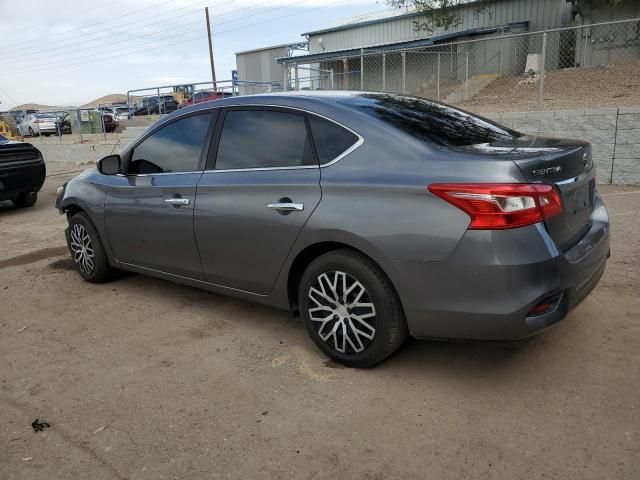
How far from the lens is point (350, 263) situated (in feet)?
10.5

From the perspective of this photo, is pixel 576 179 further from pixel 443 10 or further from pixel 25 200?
pixel 443 10

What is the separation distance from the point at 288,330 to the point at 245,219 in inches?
→ 36.5

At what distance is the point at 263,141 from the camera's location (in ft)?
12.4

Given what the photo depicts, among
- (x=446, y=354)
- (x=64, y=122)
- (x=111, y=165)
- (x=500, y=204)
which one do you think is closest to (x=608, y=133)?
(x=446, y=354)

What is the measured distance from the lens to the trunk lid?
113 inches

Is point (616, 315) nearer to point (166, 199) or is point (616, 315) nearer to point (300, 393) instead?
point (300, 393)

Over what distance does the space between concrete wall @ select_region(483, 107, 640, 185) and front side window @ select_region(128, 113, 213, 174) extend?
654 cm

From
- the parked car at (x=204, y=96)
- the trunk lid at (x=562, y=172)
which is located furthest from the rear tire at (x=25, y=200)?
Answer: the trunk lid at (x=562, y=172)

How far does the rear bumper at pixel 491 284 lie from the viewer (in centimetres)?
274

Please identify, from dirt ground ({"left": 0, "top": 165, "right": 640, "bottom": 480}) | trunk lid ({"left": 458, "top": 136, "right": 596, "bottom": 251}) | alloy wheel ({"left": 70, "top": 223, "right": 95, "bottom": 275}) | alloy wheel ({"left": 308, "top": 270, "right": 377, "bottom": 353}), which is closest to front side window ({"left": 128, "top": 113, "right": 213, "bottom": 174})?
alloy wheel ({"left": 70, "top": 223, "right": 95, "bottom": 275})

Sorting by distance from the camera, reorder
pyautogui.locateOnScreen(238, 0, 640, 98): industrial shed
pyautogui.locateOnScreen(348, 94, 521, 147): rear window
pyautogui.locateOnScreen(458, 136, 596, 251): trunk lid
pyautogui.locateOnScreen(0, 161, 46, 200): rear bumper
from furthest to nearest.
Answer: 1. pyautogui.locateOnScreen(238, 0, 640, 98): industrial shed
2. pyautogui.locateOnScreen(0, 161, 46, 200): rear bumper
3. pyautogui.locateOnScreen(348, 94, 521, 147): rear window
4. pyautogui.locateOnScreen(458, 136, 596, 251): trunk lid

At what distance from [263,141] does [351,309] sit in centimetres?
132

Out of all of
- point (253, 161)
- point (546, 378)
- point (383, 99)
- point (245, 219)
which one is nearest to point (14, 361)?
point (245, 219)

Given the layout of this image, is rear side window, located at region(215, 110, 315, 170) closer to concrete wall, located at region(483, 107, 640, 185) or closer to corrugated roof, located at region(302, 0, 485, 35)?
concrete wall, located at region(483, 107, 640, 185)
